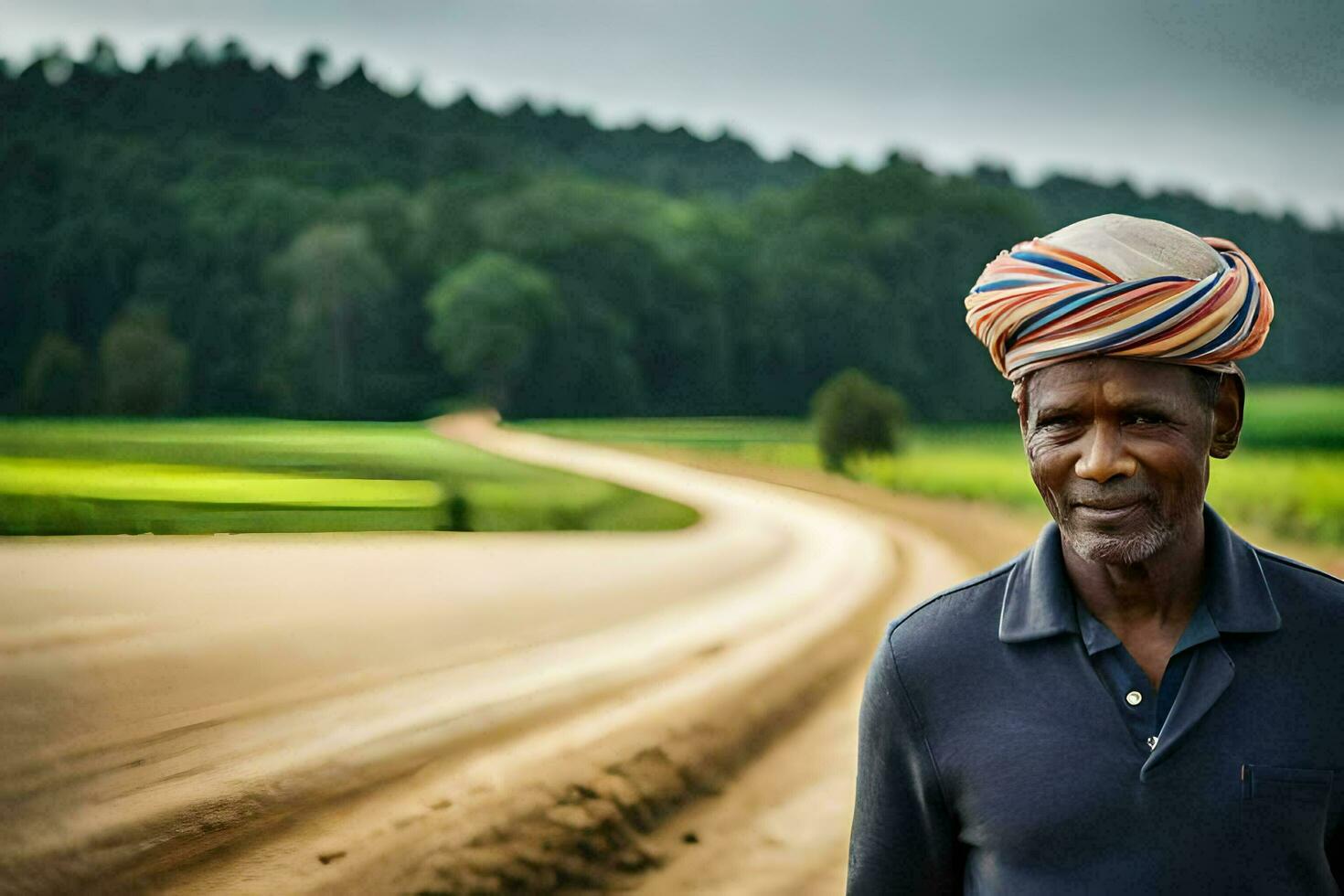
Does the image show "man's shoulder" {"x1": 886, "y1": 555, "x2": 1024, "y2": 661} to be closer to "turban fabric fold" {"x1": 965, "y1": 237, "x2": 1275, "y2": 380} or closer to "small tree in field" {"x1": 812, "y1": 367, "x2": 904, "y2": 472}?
"turban fabric fold" {"x1": 965, "y1": 237, "x2": 1275, "y2": 380}

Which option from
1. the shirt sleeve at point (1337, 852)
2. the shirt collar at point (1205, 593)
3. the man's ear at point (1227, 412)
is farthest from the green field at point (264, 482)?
the shirt sleeve at point (1337, 852)

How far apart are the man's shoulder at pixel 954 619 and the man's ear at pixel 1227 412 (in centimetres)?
26

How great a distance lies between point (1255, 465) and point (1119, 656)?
5.03m

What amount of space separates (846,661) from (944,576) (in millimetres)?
990

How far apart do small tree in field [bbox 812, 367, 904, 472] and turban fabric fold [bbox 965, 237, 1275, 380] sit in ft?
13.5

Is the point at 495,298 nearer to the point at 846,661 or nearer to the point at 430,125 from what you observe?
the point at 430,125

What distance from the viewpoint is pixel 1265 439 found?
5.99m

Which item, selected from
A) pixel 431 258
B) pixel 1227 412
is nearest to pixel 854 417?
pixel 431 258

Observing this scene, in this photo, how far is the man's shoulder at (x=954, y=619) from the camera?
144cm

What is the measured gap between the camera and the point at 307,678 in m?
3.36

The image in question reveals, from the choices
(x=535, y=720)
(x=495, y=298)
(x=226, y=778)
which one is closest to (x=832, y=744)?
(x=535, y=720)

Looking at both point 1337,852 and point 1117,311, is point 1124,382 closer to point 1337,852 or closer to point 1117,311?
point 1117,311

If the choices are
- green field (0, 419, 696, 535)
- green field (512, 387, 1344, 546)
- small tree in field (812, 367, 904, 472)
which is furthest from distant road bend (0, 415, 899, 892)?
green field (512, 387, 1344, 546)

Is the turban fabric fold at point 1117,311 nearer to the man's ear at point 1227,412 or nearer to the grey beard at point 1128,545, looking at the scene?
the man's ear at point 1227,412
